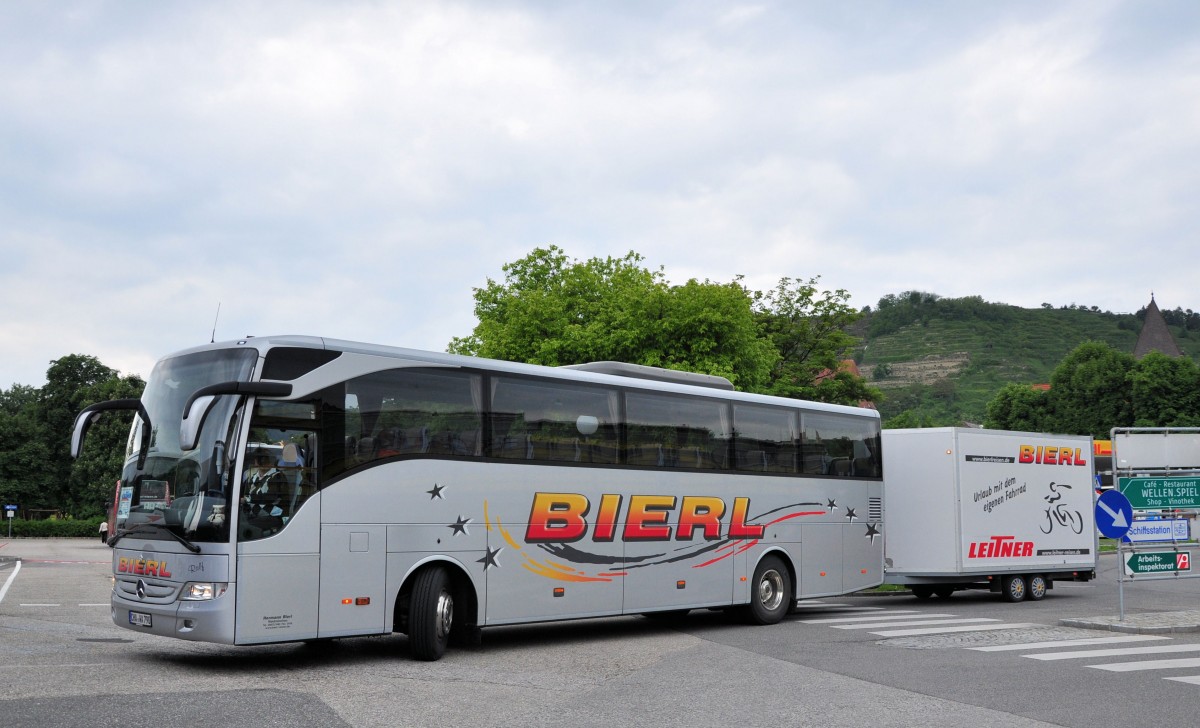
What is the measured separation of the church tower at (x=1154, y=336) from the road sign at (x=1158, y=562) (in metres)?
121

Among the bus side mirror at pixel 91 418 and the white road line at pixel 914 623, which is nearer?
the bus side mirror at pixel 91 418

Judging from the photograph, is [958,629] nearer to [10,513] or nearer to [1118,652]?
[1118,652]

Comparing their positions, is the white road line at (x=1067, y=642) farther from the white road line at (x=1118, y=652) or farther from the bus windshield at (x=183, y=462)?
the bus windshield at (x=183, y=462)

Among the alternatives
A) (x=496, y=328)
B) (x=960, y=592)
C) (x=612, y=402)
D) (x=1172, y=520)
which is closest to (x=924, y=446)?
(x=1172, y=520)

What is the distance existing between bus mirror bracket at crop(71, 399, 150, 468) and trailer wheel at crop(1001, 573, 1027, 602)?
54.8 ft

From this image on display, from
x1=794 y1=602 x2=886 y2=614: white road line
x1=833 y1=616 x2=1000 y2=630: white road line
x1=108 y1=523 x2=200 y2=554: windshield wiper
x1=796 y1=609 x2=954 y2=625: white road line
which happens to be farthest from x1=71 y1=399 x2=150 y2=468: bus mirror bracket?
x1=794 y1=602 x2=886 y2=614: white road line

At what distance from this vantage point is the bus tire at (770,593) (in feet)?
57.2

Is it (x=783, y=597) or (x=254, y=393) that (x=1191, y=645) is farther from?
(x=254, y=393)

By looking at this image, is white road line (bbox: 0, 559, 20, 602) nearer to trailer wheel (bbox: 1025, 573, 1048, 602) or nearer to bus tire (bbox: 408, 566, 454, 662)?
bus tire (bbox: 408, 566, 454, 662)

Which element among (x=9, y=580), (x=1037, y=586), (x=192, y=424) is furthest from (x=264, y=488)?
(x=9, y=580)

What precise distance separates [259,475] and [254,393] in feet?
2.72

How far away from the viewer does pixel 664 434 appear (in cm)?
1590

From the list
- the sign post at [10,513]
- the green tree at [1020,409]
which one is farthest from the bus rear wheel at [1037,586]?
the green tree at [1020,409]

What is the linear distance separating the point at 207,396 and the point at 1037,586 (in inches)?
703
